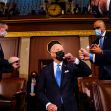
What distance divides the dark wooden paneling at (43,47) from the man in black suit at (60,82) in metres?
2.85

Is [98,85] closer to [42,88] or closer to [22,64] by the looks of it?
[42,88]

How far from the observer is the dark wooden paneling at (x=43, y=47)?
19.0 ft

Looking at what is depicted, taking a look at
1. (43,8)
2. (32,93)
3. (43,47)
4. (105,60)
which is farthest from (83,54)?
(43,8)

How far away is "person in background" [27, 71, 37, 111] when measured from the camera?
5105mm

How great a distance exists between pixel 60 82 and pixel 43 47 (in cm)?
319

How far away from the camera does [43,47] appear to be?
19.3 ft

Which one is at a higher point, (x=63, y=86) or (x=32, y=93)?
(x=63, y=86)

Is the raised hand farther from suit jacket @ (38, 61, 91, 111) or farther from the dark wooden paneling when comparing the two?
A: the dark wooden paneling

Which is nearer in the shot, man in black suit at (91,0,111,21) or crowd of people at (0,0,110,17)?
man in black suit at (91,0,111,21)

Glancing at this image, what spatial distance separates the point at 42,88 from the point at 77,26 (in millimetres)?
3319

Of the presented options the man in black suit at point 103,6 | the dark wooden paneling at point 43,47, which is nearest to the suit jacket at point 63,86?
the man in black suit at point 103,6

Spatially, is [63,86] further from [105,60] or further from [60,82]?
[105,60]

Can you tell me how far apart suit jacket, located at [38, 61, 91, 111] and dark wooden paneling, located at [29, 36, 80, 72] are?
291 centimetres

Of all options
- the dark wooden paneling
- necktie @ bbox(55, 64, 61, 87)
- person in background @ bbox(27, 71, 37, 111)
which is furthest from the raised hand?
the dark wooden paneling
